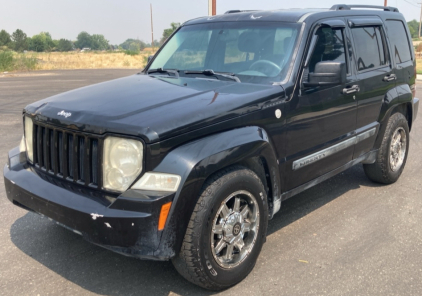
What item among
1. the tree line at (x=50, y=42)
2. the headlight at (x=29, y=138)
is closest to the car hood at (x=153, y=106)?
the headlight at (x=29, y=138)

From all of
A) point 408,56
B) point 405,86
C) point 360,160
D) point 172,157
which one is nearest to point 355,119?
point 360,160

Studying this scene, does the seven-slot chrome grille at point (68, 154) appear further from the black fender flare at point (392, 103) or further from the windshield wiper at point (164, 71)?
the black fender flare at point (392, 103)

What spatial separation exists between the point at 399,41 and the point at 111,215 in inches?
174

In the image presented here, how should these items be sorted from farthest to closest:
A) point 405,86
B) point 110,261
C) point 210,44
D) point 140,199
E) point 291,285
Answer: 1. point 405,86
2. point 210,44
3. point 110,261
4. point 291,285
5. point 140,199

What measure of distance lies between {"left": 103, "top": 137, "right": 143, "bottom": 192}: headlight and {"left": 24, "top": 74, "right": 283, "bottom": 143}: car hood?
0.09m

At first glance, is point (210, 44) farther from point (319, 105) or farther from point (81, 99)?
point (81, 99)

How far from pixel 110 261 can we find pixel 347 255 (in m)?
1.95

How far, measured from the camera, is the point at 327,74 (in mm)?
3674

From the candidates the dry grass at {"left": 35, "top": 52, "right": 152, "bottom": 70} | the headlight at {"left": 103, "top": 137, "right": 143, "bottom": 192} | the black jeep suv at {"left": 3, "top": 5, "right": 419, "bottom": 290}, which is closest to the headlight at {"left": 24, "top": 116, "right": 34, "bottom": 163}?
the black jeep suv at {"left": 3, "top": 5, "right": 419, "bottom": 290}

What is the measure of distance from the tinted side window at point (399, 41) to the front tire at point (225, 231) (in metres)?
3.09

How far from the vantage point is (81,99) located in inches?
135

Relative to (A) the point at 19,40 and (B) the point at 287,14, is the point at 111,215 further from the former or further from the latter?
(A) the point at 19,40

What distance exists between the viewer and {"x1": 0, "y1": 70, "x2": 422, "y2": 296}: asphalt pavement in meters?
3.20

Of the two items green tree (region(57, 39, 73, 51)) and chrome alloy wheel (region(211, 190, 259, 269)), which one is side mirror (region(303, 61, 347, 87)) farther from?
green tree (region(57, 39, 73, 51))
